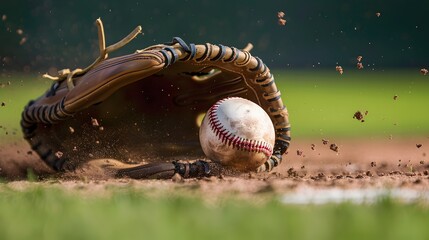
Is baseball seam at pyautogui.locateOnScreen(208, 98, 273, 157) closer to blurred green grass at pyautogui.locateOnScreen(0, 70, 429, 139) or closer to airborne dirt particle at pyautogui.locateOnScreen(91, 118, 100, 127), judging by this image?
airborne dirt particle at pyautogui.locateOnScreen(91, 118, 100, 127)

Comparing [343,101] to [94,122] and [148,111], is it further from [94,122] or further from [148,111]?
[94,122]

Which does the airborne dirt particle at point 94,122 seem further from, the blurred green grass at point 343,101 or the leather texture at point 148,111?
the blurred green grass at point 343,101

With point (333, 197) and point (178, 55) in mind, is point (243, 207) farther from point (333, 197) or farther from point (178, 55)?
point (178, 55)

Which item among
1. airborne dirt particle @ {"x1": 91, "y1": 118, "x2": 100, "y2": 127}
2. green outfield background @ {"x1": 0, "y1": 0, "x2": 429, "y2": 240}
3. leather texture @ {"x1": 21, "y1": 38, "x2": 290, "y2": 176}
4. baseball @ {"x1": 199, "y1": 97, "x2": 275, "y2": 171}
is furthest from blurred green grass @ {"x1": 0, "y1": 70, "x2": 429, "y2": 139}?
baseball @ {"x1": 199, "y1": 97, "x2": 275, "y2": 171}

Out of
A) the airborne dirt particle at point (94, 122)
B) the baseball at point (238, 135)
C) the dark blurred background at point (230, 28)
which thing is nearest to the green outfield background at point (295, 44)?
the dark blurred background at point (230, 28)

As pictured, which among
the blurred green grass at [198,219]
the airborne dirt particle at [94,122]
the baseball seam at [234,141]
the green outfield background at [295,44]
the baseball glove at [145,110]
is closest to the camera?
the blurred green grass at [198,219]

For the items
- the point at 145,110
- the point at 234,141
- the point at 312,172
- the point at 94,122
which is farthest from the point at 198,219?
the point at 312,172

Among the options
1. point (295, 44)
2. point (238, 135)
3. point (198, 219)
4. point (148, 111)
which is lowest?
point (198, 219)
